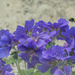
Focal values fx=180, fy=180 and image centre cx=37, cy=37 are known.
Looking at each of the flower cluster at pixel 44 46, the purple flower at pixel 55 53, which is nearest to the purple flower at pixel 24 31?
the flower cluster at pixel 44 46

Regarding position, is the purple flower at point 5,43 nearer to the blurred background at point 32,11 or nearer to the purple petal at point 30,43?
the purple petal at point 30,43

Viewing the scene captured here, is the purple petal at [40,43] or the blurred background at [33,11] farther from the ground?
the blurred background at [33,11]

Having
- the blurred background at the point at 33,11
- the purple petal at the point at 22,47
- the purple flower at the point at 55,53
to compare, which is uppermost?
the blurred background at the point at 33,11

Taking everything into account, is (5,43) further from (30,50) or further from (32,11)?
(32,11)

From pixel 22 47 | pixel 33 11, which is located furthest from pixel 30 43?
pixel 33 11

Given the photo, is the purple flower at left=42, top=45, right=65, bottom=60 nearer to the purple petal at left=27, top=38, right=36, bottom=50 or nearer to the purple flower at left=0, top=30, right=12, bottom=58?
the purple petal at left=27, top=38, right=36, bottom=50

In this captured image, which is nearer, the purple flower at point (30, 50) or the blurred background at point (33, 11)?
the purple flower at point (30, 50)

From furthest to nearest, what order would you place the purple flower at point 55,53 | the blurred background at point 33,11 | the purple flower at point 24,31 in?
the blurred background at point 33,11 < the purple flower at point 24,31 < the purple flower at point 55,53

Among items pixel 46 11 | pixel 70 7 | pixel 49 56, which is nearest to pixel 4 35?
pixel 49 56
